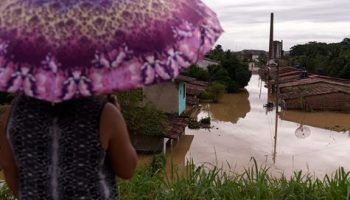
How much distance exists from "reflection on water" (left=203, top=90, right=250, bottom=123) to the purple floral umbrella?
2233cm

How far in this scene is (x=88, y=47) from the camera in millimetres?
1119

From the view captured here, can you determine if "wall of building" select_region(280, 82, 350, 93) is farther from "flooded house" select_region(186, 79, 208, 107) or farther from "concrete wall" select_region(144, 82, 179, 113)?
"concrete wall" select_region(144, 82, 179, 113)

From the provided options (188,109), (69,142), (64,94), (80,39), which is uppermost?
(80,39)

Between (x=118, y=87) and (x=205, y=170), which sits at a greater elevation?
(x=118, y=87)

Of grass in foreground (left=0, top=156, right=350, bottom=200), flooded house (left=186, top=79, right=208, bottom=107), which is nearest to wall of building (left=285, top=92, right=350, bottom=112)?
flooded house (left=186, top=79, right=208, bottom=107)

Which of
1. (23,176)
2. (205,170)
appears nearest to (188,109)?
(205,170)

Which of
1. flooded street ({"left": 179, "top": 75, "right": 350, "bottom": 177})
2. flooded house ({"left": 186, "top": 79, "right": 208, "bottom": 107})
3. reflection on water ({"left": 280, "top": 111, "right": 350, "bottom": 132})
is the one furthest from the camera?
flooded house ({"left": 186, "top": 79, "right": 208, "bottom": 107})

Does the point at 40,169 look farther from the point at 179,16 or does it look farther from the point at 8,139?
the point at 179,16

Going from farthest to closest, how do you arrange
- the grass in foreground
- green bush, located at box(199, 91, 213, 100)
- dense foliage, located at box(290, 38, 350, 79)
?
dense foliage, located at box(290, 38, 350, 79) < green bush, located at box(199, 91, 213, 100) < the grass in foreground

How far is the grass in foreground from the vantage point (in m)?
3.10

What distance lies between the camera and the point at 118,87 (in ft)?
3.66

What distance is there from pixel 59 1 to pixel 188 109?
70.2 feet

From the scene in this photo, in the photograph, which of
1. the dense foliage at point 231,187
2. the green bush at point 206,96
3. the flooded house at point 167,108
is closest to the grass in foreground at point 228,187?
the dense foliage at point 231,187

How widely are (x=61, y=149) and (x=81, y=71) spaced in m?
0.26
